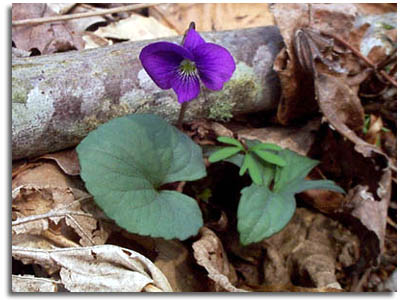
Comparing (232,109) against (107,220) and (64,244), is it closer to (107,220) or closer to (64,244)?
(107,220)

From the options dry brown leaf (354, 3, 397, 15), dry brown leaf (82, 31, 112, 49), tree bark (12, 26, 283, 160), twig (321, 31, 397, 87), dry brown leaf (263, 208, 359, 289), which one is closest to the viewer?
tree bark (12, 26, 283, 160)

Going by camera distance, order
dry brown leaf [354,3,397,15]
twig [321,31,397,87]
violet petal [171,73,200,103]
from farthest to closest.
Answer: 1. dry brown leaf [354,3,397,15]
2. twig [321,31,397,87]
3. violet petal [171,73,200,103]

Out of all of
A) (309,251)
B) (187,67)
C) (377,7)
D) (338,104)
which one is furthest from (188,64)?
(377,7)

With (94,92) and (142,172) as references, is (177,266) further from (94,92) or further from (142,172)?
(94,92)

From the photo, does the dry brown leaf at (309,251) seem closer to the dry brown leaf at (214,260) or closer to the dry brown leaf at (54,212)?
the dry brown leaf at (214,260)

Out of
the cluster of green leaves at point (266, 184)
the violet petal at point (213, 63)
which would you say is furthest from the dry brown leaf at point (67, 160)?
the violet petal at point (213, 63)

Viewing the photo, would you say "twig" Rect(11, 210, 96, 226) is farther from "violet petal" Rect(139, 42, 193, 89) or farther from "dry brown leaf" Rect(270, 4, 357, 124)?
"dry brown leaf" Rect(270, 4, 357, 124)

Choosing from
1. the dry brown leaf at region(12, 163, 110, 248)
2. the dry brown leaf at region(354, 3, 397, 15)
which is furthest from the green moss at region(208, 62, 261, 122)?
the dry brown leaf at region(354, 3, 397, 15)

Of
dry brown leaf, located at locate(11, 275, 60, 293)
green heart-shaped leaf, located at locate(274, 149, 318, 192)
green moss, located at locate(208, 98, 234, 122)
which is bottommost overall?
dry brown leaf, located at locate(11, 275, 60, 293)
